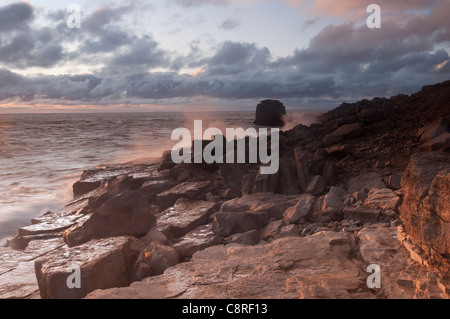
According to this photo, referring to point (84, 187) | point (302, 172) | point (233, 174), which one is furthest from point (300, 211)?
point (84, 187)

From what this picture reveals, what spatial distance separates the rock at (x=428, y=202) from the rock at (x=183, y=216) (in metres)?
3.43

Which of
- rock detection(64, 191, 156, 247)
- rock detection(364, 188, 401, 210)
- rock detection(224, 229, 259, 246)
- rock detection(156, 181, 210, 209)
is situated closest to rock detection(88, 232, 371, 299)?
rock detection(224, 229, 259, 246)

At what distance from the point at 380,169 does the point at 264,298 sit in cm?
512

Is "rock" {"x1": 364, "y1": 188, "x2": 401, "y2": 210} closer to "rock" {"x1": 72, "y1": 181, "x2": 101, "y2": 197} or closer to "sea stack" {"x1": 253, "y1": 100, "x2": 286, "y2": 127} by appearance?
"rock" {"x1": 72, "y1": 181, "x2": 101, "y2": 197}

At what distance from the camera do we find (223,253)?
406 cm

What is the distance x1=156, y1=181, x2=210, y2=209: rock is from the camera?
7.36m

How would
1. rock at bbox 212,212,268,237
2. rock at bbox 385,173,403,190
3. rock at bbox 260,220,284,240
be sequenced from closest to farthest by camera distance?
1. rock at bbox 260,220,284,240
2. rock at bbox 212,212,268,237
3. rock at bbox 385,173,403,190

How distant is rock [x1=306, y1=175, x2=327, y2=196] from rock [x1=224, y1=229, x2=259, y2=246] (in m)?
1.90

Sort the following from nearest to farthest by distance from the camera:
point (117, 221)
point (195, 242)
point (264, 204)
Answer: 1. point (195, 242)
2. point (117, 221)
3. point (264, 204)

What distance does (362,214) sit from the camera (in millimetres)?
4414

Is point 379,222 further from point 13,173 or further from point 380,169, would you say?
point 13,173

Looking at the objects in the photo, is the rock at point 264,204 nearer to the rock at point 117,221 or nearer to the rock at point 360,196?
the rock at point 360,196

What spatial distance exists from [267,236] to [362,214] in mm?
1412

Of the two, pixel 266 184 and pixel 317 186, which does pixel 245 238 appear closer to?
pixel 266 184
